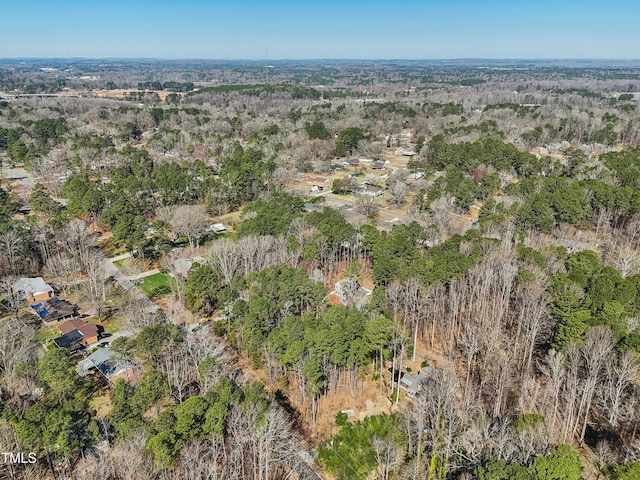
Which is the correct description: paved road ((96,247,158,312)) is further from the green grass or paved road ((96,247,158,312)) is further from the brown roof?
the brown roof

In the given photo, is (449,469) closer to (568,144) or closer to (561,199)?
(561,199)

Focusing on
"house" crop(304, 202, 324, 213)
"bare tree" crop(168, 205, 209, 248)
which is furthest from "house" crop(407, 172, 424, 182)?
"bare tree" crop(168, 205, 209, 248)

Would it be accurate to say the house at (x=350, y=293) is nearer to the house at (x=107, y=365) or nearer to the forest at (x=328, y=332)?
the forest at (x=328, y=332)

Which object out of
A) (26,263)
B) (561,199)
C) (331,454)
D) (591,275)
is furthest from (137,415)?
(561,199)

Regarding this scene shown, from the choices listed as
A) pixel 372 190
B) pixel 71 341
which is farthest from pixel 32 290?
pixel 372 190

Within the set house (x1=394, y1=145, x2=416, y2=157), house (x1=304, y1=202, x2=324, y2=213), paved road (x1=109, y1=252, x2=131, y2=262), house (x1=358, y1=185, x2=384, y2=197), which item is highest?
house (x1=394, y1=145, x2=416, y2=157)

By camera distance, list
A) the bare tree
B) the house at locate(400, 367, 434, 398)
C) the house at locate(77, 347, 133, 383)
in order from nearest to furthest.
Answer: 1. the house at locate(400, 367, 434, 398)
2. the house at locate(77, 347, 133, 383)
3. the bare tree

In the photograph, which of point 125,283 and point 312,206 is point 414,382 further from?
point 312,206
